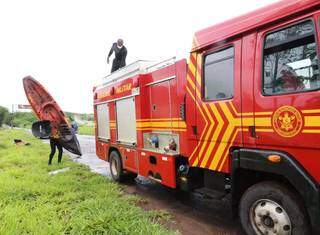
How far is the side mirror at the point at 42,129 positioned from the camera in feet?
38.8

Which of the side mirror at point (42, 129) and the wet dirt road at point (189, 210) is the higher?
the side mirror at point (42, 129)

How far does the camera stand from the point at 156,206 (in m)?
6.87

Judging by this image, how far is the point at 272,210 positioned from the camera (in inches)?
167

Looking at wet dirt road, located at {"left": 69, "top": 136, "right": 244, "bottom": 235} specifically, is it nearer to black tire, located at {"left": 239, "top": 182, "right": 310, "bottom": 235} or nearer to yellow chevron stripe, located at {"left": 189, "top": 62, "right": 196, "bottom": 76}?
black tire, located at {"left": 239, "top": 182, "right": 310, "bottom": 235}

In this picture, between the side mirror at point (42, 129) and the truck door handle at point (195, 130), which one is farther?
the side mirror at point (42, 129)

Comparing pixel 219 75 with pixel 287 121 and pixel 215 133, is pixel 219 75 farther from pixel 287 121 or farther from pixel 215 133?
pixel 287 121

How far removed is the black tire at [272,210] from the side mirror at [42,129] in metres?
8.67

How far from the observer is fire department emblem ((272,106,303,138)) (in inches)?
152

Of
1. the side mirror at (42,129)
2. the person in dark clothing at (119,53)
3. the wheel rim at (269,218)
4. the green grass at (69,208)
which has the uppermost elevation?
the person in dark clothing at (119,53)

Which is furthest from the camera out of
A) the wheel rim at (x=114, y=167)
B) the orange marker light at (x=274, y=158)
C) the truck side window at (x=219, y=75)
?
the wheel rim at (x=114, y=167)

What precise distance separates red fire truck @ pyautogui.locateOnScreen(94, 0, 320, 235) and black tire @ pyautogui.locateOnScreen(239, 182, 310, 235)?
0.01m

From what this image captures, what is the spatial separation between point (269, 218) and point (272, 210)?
0.12 metres

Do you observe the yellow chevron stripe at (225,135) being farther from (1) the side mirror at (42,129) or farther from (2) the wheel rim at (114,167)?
(1) the side mirror at (42,129)

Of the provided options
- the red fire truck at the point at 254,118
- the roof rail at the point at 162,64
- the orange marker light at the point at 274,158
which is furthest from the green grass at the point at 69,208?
the roof rail at the point at 162,64
